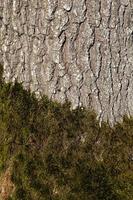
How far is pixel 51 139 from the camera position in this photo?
3.93 metres

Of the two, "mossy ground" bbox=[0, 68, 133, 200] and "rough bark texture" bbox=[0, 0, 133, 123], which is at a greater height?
"rough bark texture" bbox=[0, 0, 133, 123]

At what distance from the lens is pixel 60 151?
→ 155 inches

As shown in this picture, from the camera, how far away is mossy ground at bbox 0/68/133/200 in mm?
3826

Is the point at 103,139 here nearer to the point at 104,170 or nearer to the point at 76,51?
the point at 104,170

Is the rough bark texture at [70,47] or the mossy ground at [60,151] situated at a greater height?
the rough bark texture at [70,47]

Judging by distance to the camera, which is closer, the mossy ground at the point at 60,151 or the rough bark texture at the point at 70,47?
the mossy ground at the point at 60,151

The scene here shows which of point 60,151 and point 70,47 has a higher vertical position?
point 70,47

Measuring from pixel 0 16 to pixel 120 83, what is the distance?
114cm

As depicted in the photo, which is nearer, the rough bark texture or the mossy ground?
the mossy ground

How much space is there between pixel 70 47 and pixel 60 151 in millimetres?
840

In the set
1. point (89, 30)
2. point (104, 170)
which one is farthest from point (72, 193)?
point (89, 30)

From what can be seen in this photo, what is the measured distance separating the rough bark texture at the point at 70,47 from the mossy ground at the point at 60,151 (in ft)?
0.39

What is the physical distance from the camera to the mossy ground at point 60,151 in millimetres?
3826

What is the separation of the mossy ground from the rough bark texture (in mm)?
117
